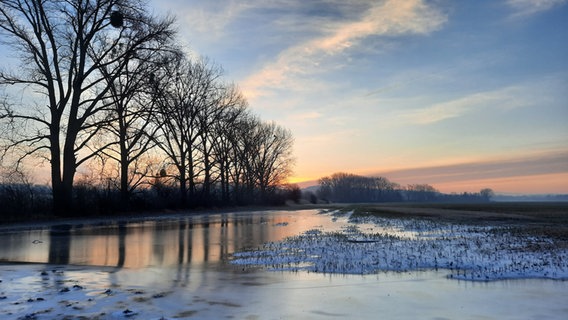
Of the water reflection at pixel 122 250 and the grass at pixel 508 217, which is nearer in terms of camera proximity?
the water reflection at pixel 122 250

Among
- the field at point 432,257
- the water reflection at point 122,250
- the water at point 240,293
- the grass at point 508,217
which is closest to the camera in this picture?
the water at point 240,293

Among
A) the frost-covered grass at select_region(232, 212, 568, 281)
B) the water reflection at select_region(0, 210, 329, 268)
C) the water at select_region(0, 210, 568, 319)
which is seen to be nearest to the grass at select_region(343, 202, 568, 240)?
the frost-covered grass at select_region(232, 212, 568, 281)

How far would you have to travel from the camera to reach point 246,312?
630 centimetres

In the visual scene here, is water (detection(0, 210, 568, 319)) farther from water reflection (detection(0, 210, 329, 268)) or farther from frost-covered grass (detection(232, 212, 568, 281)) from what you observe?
frost-covered grass (detection(232, 212, 568, 281))

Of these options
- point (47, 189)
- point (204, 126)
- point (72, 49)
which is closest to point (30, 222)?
point (47, 189)

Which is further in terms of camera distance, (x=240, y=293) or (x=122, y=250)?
(x=122, y=250)

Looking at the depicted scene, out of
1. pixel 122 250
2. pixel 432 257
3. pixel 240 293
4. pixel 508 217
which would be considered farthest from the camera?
pixel 508 217

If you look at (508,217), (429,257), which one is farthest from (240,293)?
(508,217)

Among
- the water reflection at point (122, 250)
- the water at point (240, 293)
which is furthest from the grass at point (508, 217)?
the water reflection at point (122, 250)

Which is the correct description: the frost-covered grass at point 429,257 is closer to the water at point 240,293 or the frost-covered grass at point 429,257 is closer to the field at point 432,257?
the field at point 432,257

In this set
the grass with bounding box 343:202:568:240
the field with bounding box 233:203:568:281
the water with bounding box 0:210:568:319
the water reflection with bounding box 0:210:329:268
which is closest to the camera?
the water with bounding box 0:210:568:319

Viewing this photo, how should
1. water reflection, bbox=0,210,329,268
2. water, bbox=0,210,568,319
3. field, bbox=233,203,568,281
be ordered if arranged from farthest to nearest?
water reflection, bbox=0,210,329,268
field, bbox=233,203,568,281
water, bbox=0,210,568,319

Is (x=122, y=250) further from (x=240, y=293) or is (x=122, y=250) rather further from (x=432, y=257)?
(x=432, y=257)

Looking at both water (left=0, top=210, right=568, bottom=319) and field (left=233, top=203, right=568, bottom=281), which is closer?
water (left=0, top=210, right=568, bottom=319)
